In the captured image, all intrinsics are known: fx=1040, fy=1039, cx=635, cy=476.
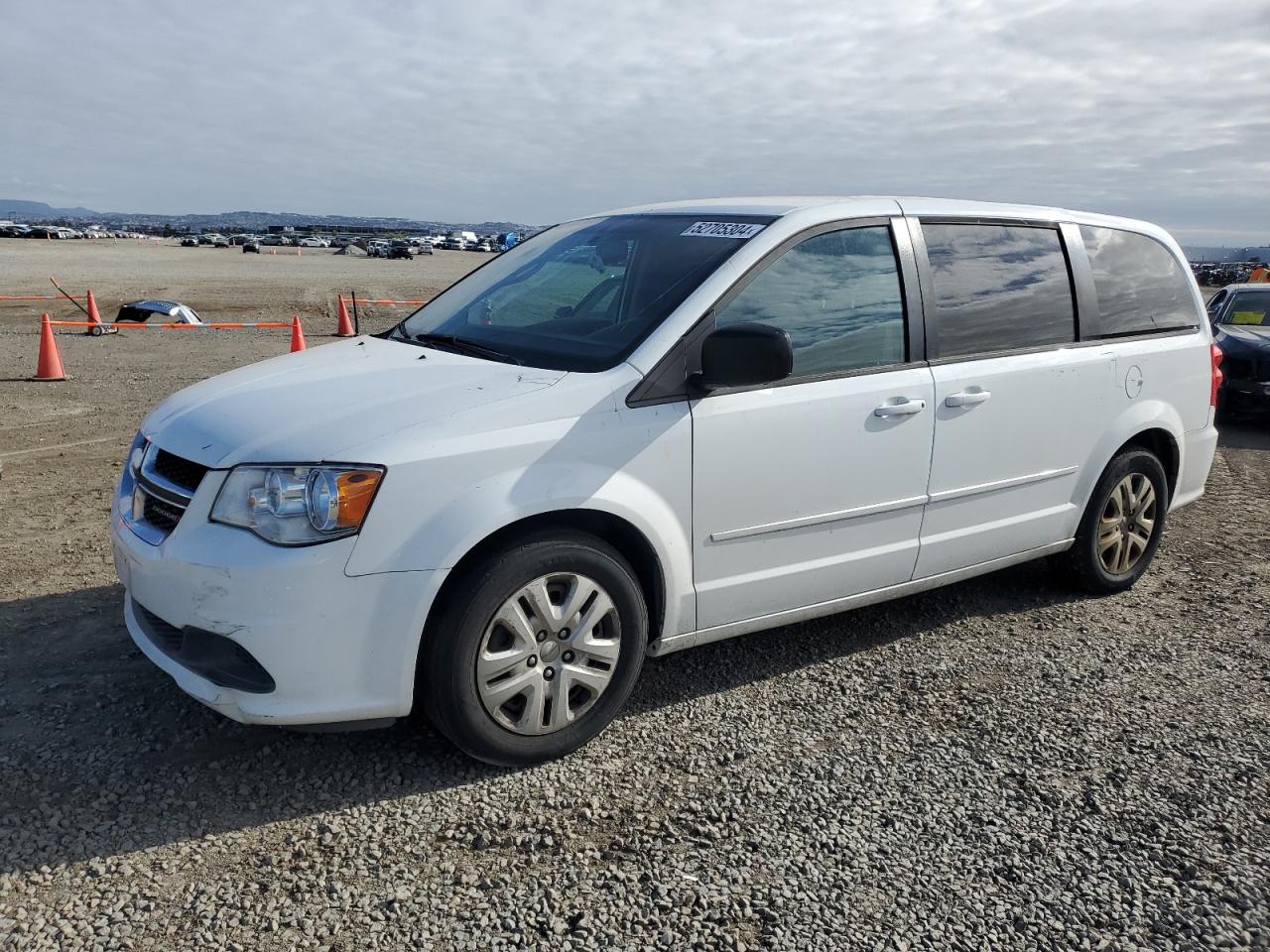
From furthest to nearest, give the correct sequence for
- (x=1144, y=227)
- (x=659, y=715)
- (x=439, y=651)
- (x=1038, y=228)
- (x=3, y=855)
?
1. (x=1144, y=227)
2. (x=1038, y=228)
3. (x=659, y=715)
4. (x=439, y=651)
5. (x=3, y=855)

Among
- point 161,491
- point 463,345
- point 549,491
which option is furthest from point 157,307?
point 549,491

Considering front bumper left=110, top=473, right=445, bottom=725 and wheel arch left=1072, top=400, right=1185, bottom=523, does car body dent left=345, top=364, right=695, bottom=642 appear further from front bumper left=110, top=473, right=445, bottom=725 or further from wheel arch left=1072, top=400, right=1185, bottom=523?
wheel arch left=1072, top=400, right=1185, bottom=523

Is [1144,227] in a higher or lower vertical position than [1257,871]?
higher

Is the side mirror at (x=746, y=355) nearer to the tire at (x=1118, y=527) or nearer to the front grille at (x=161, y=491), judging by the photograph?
the front grille at (x=161, y=491)

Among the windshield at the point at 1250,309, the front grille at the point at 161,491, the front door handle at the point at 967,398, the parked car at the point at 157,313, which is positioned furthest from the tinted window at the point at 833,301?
the parked car at the point at 157,313

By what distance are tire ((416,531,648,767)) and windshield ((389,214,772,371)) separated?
0.70 meters

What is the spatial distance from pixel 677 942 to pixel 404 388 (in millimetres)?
1867

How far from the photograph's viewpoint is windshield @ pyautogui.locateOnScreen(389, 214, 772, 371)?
3.66 metres

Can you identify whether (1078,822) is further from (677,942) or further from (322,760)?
(322,760)

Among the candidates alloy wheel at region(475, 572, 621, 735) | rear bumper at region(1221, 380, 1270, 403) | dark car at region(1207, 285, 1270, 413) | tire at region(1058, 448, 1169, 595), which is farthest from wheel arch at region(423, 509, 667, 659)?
rear bumper at region(1221, 380, 1270, 403)

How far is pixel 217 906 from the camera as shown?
272 centimetres

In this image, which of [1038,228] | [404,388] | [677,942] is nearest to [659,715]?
[677,942]

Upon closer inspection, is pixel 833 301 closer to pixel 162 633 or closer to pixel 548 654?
pixel 548 654

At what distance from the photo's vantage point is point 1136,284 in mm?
5109
